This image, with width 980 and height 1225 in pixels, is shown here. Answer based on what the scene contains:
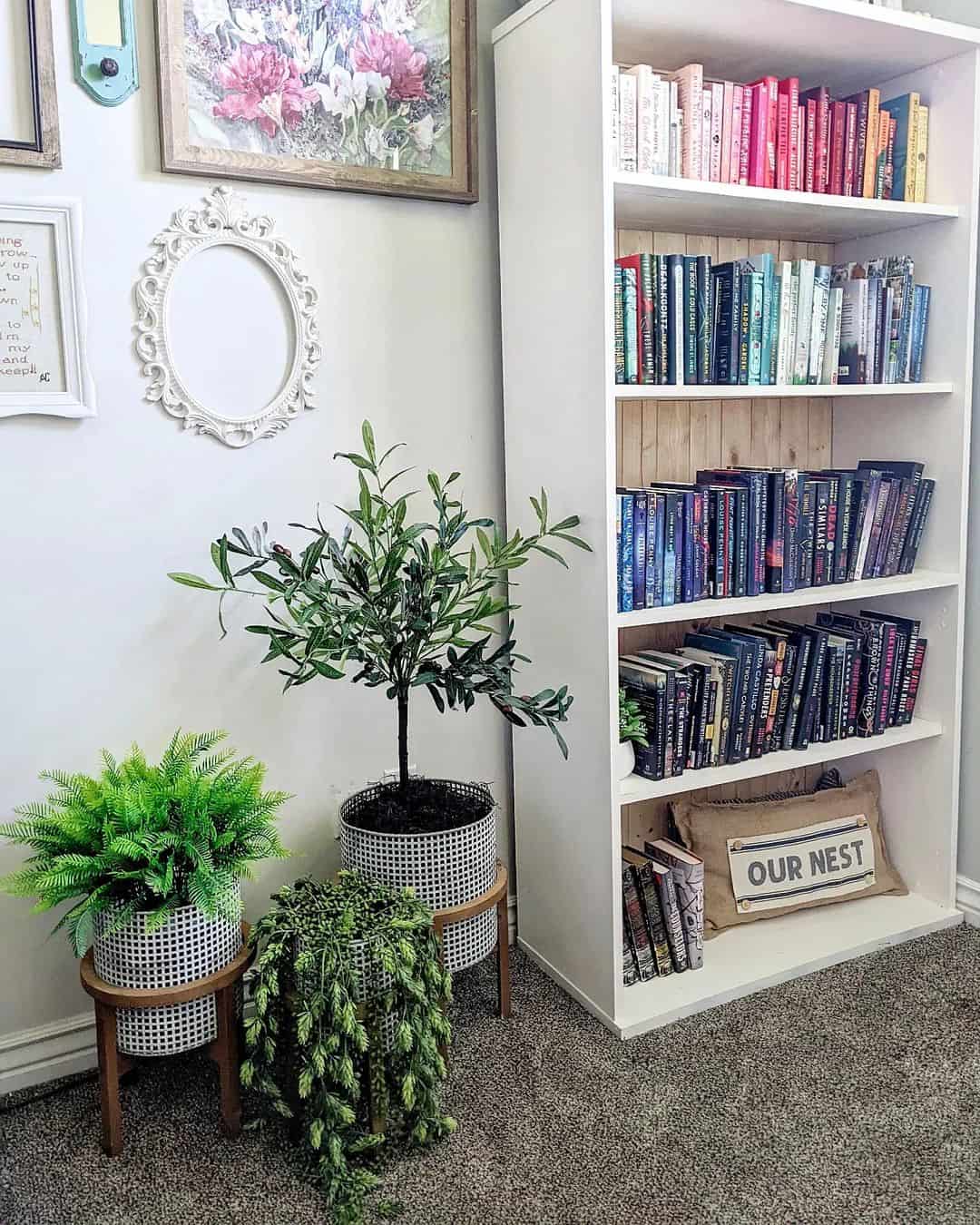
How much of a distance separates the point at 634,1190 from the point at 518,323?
1575 mm

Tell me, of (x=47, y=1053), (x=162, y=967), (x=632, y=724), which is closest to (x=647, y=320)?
(x=632, y=724)

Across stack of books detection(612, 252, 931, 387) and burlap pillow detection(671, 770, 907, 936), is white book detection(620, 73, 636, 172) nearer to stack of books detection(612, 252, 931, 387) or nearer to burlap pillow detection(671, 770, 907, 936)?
stack of books detection(612, 252, 931, 387)

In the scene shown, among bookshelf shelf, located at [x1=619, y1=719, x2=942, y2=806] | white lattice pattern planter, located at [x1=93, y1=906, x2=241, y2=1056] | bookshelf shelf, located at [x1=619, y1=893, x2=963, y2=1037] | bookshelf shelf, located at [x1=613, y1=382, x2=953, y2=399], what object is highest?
bookshelf shelf, located at [x1=613, y1=382, x2=953, y2=399]

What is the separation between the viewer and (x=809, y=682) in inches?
93.5

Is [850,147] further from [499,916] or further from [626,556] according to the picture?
[499,916]

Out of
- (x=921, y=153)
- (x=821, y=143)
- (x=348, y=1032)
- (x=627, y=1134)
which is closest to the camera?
(x=348, y=1032)

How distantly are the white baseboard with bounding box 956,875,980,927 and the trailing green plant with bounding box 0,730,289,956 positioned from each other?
1640 millimetres

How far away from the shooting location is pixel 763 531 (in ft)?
7.38

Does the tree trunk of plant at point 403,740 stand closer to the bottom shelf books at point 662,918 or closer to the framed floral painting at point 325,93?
the bottom shelf books at point 662,918

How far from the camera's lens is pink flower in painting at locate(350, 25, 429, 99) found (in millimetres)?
2059

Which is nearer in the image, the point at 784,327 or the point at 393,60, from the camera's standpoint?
the point at 393,60

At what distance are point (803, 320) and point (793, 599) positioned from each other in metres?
0.58

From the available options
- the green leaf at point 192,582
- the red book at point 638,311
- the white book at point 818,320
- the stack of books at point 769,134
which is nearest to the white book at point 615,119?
the stack of books at point 769,134

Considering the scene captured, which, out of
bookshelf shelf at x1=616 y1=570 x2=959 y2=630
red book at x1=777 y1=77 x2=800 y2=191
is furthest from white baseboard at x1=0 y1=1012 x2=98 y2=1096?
red book at x1=777 y1=77 x2=800 y2=191
